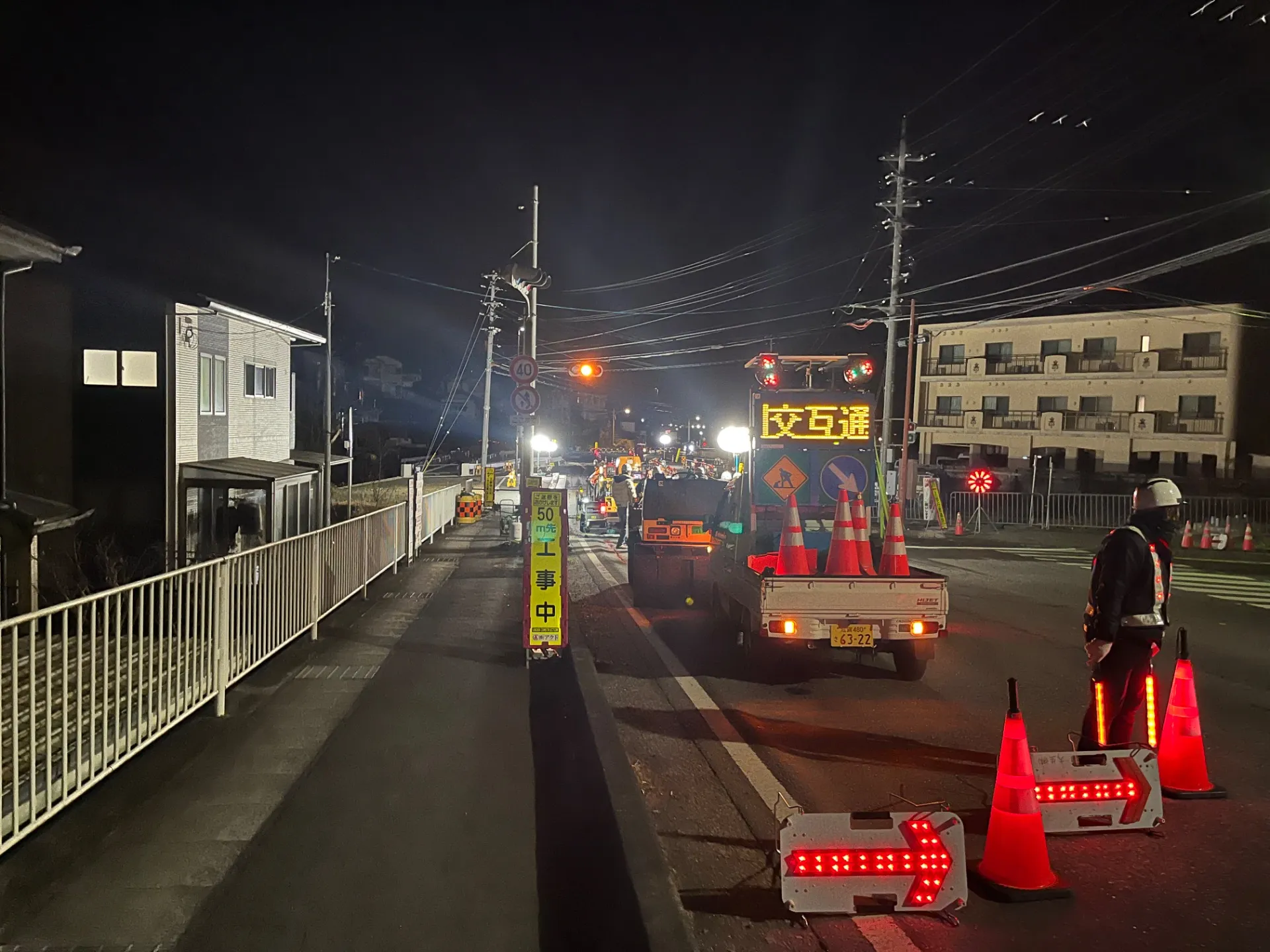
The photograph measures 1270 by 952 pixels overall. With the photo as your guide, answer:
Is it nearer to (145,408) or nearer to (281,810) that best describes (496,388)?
(145,408)

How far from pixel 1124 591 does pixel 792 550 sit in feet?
12.0

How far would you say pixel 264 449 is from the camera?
21.7m

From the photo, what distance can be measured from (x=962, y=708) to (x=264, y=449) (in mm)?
18232

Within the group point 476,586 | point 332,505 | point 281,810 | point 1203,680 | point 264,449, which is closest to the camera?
point 281,810

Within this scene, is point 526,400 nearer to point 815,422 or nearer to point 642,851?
point 815,422

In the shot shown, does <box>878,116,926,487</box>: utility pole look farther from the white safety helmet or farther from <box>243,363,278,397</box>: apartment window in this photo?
the white safety helmet

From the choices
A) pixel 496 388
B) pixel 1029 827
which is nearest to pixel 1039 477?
pixel 1029 827

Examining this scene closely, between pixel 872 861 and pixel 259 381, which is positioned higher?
pixel 259 381

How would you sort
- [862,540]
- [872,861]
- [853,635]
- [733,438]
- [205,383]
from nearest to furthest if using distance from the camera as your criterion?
[872,861]
[853,635]
[862,540]
[733,438]
[205,383]

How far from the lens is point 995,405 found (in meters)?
44.9

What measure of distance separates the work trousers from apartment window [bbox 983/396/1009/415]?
41733 mm

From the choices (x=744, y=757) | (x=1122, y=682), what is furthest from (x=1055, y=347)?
(x=744, y=757)

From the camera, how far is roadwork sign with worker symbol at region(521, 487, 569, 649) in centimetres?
885

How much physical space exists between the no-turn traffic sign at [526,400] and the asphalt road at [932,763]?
2.89m
